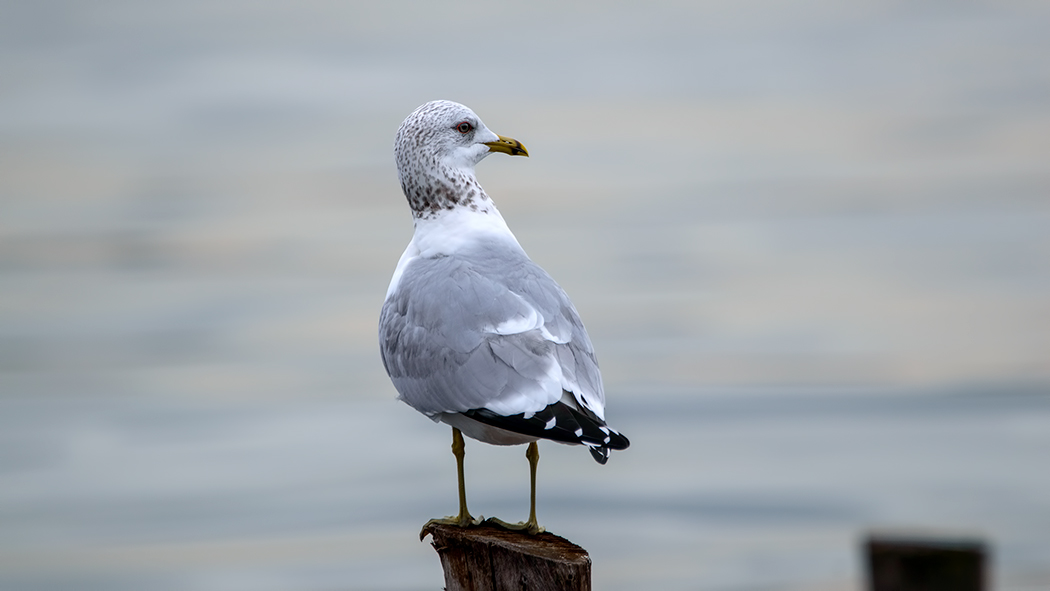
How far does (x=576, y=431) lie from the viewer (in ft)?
16.0

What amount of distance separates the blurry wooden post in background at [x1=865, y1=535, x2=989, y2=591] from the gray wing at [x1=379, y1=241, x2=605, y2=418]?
4.57 ft

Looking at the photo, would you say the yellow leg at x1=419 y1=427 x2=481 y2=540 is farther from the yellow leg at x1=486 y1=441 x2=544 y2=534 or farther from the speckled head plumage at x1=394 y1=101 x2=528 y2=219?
the speckled head plumage at x1=394 y1=101 x2=528 y2=219

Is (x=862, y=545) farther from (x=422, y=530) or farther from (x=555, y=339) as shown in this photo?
(x=422, y=530)

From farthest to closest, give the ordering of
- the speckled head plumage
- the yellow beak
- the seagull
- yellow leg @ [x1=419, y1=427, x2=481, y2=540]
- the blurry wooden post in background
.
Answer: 1. the yellow beak
2. the speckled head plumage
3. yellow leg @ [x1=419, y1=427, x2=481, y2=540]
4. the seagull
5. the blurry wooden post in background

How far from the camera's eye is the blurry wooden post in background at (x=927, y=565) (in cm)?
394

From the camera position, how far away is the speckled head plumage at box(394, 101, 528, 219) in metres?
6.31

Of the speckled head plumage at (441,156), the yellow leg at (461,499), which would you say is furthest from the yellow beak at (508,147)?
the yellow leg at (461,499)

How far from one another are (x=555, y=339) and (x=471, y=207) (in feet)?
3.71

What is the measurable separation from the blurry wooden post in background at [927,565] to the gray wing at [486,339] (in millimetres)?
1394

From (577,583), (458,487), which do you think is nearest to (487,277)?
(458,487)

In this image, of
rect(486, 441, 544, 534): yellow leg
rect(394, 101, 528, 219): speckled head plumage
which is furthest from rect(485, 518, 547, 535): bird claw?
rect(394, 101, 528, 219): speckled head plumage

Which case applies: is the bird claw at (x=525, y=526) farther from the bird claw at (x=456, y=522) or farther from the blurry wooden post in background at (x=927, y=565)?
the blurry wooden post in background at (x=927, y=565)

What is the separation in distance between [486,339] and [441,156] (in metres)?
1.26

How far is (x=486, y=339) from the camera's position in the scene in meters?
5.43
